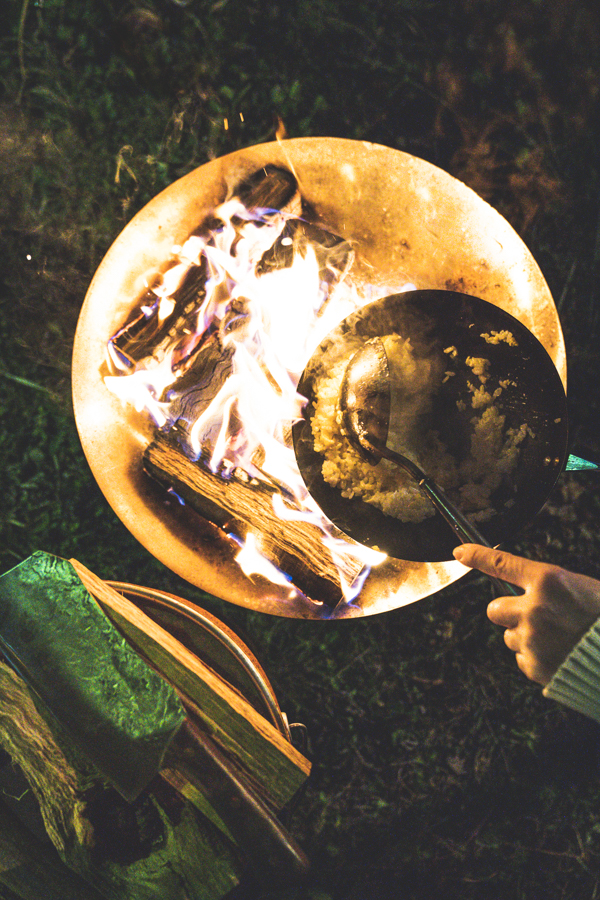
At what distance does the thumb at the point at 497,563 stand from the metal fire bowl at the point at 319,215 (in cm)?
58

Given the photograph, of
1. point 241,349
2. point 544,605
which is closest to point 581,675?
point 544,605

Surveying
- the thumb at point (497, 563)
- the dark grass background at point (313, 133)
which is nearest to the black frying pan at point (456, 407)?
the thumb at point (497, 563)

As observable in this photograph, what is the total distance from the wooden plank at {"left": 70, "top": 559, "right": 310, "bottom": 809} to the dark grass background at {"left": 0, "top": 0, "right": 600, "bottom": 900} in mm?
651

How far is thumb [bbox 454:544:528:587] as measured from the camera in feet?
4.63

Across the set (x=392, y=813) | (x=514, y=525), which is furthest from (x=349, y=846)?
(x=514, y=525)

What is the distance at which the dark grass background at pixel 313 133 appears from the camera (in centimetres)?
257

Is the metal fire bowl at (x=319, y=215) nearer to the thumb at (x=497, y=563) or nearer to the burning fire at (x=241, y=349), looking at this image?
the burning fire at (x=241, y=349)

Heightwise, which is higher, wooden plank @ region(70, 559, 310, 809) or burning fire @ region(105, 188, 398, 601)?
burning fire @ region(105, 188, 398, 601)

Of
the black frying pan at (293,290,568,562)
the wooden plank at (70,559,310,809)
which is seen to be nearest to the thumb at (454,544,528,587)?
the black frying pan at (293,290,568,562)

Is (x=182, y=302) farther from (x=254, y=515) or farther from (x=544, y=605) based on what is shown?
(x=544, y=605)

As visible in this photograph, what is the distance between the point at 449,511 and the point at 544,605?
0.38 metres

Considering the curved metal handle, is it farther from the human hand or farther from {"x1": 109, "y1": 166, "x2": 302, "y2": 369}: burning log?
{"x1": 109, "y1": 166, "x2": 302, "y2": 369}: burning log

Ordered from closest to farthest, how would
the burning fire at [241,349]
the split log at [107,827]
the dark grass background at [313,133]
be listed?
1. the split log at [107,827]
2. the burning fire at [241,349]
3. the dark grass background at [313,133]

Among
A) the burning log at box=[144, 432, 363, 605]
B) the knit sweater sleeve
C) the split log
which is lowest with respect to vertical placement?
the split log
